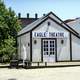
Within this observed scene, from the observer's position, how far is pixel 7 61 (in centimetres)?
3641

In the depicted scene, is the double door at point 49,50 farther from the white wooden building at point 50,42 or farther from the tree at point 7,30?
the tree at point 7,30

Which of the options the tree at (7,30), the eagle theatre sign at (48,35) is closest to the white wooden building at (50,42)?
the eagle theatre sign at (48,35)

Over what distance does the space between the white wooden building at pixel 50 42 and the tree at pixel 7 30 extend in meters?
1.51

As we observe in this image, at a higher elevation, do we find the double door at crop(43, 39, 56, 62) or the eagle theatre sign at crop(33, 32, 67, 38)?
the eagle theatre sign at crop(33, 32, 67, 38)

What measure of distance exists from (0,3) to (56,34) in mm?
7168

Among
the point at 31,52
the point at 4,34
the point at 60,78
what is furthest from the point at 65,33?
the point at 60,78

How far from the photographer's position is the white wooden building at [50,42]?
35.9 metres

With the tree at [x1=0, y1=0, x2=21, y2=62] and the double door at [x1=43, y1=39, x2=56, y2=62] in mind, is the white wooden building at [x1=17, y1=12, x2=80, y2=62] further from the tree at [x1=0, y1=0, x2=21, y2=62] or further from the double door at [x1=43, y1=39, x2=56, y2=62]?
the tree at [x1=0, y1=0, x2=21, y2=62]

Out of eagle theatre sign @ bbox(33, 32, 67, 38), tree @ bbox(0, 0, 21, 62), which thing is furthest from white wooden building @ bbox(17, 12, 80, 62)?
tree @ bbox(0, 0, 21, 62)

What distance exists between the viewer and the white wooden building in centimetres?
3591

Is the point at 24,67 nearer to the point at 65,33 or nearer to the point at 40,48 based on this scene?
the point at 40,48

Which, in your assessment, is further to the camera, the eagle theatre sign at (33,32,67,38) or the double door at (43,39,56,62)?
the eagle theatre sign at (33,32,67,38)

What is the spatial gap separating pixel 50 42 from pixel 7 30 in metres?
5.86

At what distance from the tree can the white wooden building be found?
4.95ft
